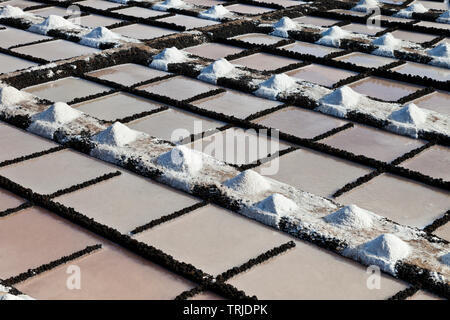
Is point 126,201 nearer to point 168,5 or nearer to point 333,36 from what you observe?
point 333,36

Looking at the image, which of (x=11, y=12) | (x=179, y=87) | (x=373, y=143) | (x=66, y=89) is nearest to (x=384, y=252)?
(x=373, y=143)

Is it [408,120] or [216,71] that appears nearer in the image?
[408,120]

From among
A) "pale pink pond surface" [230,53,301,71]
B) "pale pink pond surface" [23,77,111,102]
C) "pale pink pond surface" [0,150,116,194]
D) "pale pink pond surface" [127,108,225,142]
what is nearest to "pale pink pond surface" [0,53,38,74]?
"pale pink pond surface" [23,77,111,102]

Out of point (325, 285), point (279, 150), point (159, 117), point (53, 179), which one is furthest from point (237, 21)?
point (325, 285)
